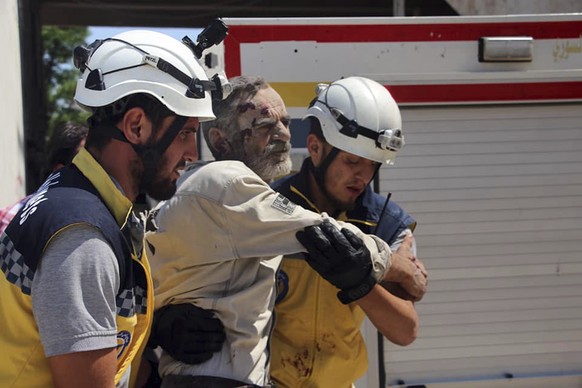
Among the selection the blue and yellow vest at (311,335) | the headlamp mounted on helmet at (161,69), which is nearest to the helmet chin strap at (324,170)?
the blue and yellow vest at (311,335)

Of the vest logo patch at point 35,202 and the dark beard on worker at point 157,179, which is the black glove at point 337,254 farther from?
the vest logo patch at point 35,202

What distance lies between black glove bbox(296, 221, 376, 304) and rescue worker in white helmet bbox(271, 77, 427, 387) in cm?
15

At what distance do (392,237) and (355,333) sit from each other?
1.23ft

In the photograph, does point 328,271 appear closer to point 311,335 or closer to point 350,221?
point 311,335

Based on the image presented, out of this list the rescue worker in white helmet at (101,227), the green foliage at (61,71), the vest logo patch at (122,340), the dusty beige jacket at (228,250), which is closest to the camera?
the rescue worker in white helmet at (101,227)

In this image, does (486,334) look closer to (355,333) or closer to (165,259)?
(355,333)

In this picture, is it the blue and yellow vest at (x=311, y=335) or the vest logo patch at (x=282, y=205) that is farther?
the blue and yellow vest at (x=311, y=335)

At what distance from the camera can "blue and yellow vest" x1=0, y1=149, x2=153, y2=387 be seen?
67.6 inches

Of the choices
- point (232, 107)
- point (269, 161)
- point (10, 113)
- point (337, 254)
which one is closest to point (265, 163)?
point (269, 161)

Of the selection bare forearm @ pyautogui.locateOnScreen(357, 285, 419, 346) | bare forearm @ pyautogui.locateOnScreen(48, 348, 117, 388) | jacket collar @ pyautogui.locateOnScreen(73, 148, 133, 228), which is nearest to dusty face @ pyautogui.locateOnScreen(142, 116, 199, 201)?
jacket collar @ pyautogui.locateOnScreen(73, 148, 133, 228)

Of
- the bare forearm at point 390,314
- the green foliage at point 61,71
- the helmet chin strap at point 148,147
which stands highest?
the helmet chin strap at point 148,147

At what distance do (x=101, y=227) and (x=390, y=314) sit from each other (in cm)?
125

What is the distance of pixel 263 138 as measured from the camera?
2824 millimetres

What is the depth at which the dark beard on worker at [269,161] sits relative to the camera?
2.79 metres
